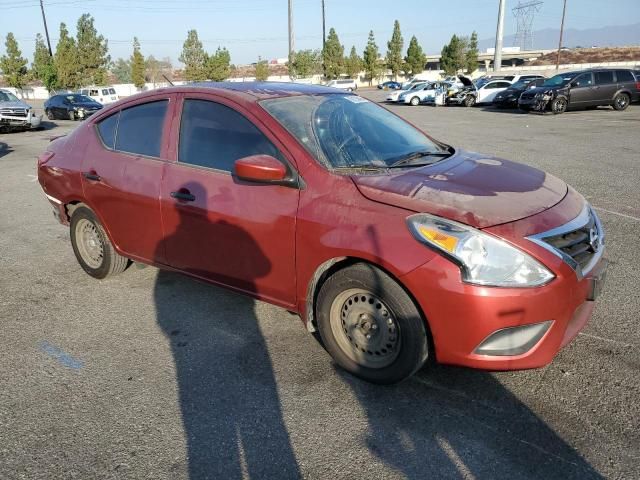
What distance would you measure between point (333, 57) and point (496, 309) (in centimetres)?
6831

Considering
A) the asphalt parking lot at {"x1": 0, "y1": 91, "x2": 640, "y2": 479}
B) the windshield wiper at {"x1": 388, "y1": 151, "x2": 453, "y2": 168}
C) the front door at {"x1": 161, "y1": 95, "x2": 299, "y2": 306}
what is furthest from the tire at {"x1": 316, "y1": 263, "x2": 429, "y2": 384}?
the windshield wiper at {"x1": 388, "y1": 151, "x2": 453, "y2": 168}

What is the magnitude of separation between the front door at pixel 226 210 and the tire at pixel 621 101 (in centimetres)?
2330

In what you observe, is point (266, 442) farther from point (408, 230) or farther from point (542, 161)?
point (542, 161)

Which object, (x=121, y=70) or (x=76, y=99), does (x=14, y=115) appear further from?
(x=121, y=70)

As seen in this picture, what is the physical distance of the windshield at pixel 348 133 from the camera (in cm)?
328

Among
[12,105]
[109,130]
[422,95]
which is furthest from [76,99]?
[109,130]

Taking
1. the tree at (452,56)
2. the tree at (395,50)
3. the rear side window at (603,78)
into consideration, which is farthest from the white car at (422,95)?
the tree at (395,50)

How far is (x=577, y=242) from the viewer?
2.78 metres

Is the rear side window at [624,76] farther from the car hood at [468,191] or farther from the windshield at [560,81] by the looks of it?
the car hood at [468,191]

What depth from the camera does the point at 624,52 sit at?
79.9 m

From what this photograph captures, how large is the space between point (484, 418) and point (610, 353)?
3.81 ft

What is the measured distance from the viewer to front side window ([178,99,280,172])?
132 inches

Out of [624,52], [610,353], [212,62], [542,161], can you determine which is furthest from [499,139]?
[624,52]

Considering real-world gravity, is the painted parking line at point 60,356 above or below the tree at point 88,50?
below
